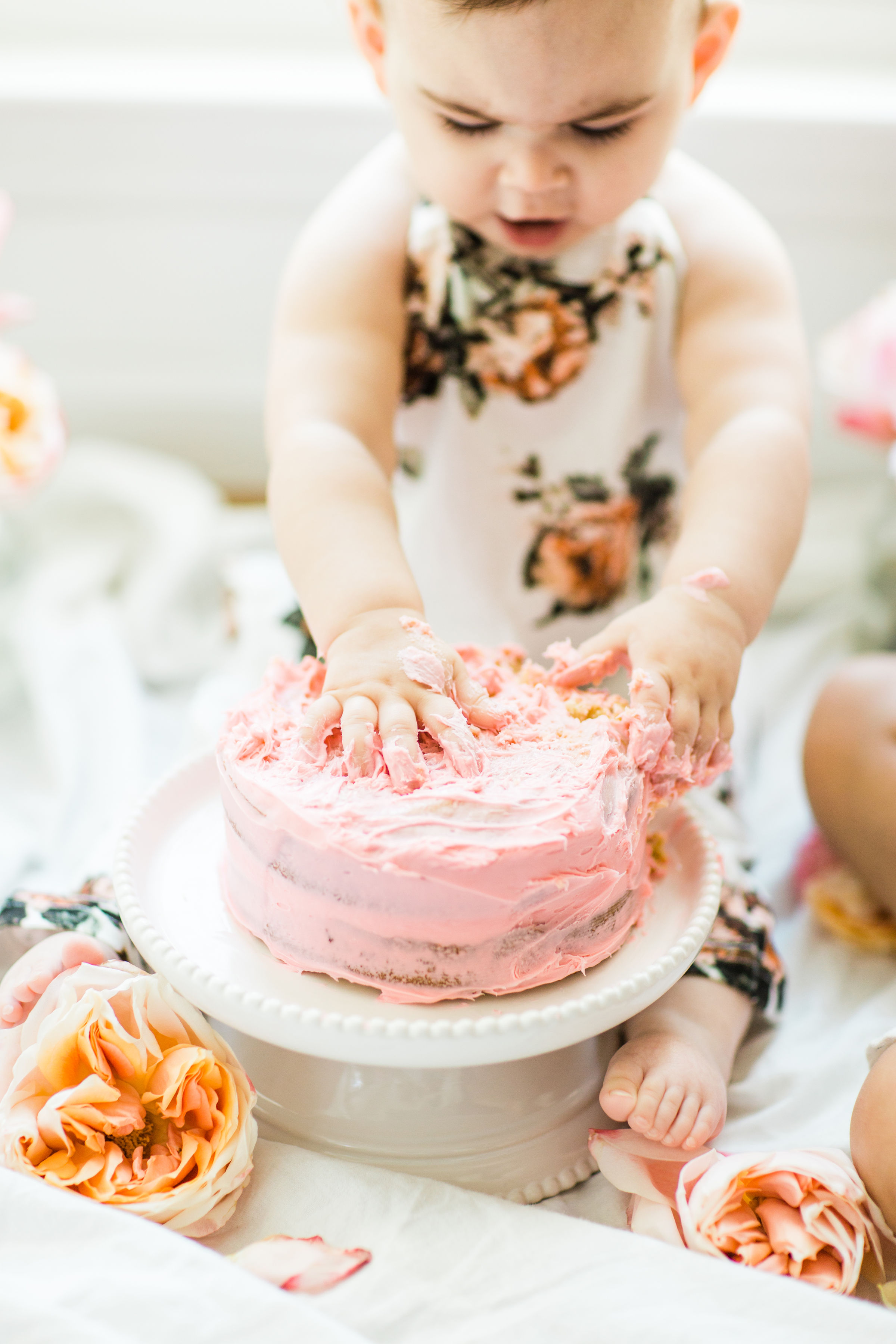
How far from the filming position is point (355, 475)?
774 millimetres

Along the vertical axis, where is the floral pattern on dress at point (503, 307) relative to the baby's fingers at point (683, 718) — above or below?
above

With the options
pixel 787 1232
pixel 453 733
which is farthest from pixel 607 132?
pixel 787 1232

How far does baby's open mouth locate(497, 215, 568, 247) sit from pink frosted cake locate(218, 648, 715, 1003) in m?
0.33

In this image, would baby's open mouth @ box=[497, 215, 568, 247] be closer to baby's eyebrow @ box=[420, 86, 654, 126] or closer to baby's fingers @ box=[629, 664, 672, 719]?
baby's eyebrow @ box=[420, 86, 654, 126]

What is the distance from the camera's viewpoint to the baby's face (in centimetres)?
66

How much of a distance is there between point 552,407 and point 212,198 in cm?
56

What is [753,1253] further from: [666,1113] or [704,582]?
[704,582]

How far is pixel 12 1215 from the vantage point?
1.95 feet

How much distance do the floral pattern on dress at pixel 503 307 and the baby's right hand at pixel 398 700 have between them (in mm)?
313

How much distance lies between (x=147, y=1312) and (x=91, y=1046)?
0.13m

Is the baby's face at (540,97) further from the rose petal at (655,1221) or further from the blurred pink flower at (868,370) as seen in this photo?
the rose petal at (655,1221)

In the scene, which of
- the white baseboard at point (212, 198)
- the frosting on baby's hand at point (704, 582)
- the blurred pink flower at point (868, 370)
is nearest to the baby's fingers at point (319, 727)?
the frosting on baby's hand at point (704, 582)

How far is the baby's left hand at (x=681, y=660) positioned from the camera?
67cm

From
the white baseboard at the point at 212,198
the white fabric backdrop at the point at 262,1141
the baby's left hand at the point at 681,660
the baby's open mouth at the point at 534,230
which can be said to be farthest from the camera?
the white baseboard at the point at 212,198
